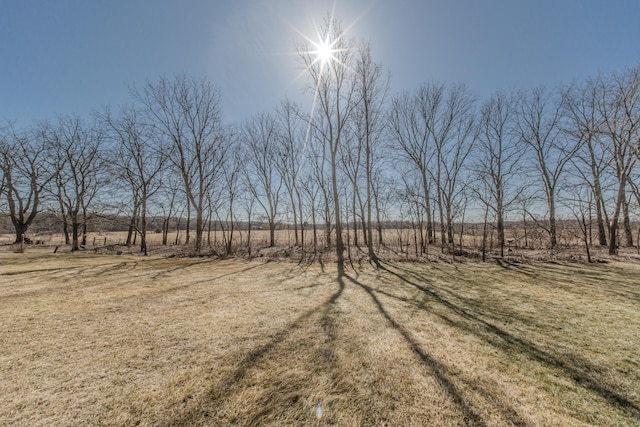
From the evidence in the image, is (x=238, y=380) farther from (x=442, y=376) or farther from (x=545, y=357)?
(x=545, y=357)

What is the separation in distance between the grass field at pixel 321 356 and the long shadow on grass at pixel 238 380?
0.02 m

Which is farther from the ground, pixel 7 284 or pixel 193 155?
pixel 193 155

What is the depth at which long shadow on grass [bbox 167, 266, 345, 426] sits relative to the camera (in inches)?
74.0

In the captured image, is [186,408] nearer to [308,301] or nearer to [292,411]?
[292,411]

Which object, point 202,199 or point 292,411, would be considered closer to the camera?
point 292,411

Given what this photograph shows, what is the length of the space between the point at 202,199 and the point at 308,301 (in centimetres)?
1441

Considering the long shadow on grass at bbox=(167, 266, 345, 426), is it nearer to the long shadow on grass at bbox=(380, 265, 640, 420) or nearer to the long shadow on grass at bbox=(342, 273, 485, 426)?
the long shadow on grass at bbox=(342, 273, 485, 426)

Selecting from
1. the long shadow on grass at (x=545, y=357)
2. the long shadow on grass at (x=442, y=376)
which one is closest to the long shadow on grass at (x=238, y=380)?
the long shadow on grass at (x=442, y=376)

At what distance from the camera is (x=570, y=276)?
691cm

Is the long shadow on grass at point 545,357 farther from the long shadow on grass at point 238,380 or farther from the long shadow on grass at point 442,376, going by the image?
the long shadow on grass at point 238,380

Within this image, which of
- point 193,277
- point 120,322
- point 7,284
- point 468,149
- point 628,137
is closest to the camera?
point 120,322

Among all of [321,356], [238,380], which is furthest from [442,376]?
[238,380]

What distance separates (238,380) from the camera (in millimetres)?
2346

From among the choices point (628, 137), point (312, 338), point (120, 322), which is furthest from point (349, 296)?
point (628, 137)
